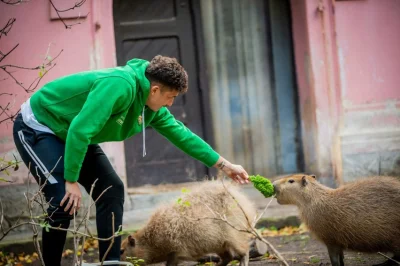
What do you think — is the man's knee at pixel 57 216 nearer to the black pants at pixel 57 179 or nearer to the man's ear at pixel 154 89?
the black pants at pixel 57 179

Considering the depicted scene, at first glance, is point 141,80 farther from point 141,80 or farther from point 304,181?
point 304,181

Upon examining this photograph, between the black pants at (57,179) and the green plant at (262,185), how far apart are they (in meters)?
1.15

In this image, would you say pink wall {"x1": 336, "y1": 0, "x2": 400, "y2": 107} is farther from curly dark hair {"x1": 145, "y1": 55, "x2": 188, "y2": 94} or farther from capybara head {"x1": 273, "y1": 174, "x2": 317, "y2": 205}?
curly dark hair {"x1": 145, "y1": 55, "x2": 188, "y2": 94}

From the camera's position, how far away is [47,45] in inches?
351

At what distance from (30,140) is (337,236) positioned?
8.44 feet

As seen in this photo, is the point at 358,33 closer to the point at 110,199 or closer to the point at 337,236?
the point at 337,236

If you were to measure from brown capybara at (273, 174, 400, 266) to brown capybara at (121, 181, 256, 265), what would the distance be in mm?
543

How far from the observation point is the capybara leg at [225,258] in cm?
665

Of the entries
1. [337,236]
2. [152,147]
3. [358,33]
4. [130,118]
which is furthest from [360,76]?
[130,118]

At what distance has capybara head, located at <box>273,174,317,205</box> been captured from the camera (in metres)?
6.27

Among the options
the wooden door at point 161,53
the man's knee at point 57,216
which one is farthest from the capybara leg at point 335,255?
the wooden door at point 161,53

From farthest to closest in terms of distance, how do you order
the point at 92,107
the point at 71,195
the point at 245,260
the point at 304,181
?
the point at 245,260 → the point at 304,181 → the point at 71,195 → the point at 92,107

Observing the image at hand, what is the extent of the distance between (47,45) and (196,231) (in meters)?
3.57

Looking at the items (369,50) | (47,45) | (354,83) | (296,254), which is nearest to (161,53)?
(47,45)
